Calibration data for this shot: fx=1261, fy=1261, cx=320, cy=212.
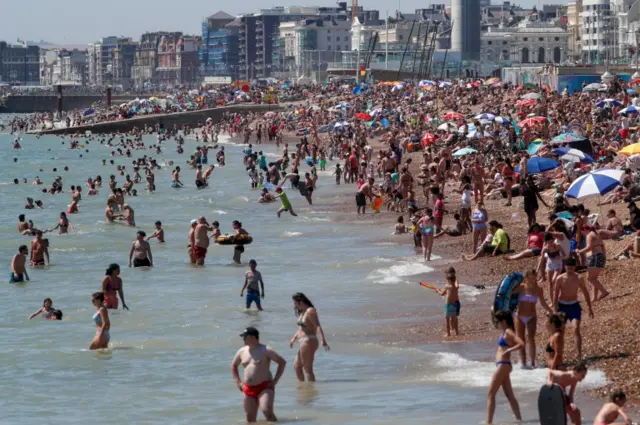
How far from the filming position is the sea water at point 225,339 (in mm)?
12891

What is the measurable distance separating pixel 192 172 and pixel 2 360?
3990cm

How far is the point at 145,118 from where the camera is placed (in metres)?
96.6

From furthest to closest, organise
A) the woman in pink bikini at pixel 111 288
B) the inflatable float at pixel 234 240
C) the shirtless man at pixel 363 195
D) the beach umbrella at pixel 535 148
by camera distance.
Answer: the shirtless man at pixel 363 195 → the beach umbrella at pixel 535 148 → the inflatable float at pixel 234 240 → the woman in pink bikini at pixel 111 288

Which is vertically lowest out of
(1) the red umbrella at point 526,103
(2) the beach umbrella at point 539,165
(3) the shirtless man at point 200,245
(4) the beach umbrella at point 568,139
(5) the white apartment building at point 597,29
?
(3) the shirtless man at point 200,245

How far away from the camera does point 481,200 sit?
23078 millimetres

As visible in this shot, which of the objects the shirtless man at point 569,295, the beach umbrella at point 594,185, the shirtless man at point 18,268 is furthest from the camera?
the shirtless man at point 18,268

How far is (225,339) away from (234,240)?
7.94 m

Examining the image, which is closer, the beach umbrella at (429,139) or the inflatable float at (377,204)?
the inflatable float at (377,204)

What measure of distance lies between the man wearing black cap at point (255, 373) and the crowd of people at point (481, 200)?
0.04 ft

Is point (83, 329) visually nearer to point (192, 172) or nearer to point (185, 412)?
point (185, 412)

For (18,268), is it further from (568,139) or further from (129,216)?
(568,139)

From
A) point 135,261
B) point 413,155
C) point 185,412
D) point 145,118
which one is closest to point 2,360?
point 185,412

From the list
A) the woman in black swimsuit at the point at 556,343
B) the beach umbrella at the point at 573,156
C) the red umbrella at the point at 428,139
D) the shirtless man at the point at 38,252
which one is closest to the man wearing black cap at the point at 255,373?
the woman in black swimsuit at the point at 556,343

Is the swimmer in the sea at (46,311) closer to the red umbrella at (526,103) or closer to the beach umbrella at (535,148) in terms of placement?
the beach umbrella at (535,148)
